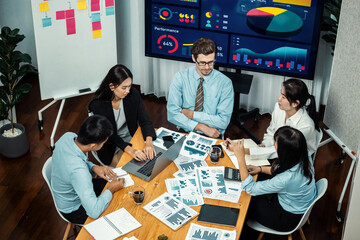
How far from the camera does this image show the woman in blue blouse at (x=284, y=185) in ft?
9.88

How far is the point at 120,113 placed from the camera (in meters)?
3.84

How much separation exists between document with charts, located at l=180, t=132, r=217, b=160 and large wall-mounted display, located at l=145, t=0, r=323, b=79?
1488 millimetres

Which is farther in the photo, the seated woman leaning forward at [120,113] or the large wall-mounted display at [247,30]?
the large wall-mounted display at [247,30]

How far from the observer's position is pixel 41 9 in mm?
4312

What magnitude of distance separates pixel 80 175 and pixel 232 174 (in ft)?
3.40

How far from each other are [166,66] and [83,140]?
291 centimetres

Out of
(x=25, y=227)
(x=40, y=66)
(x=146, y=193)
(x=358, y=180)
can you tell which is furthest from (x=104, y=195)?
(x=40, y=66)

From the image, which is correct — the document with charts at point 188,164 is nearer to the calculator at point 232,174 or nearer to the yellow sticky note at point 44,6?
the calculator at point 232,174

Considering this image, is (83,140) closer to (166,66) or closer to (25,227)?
(25,227)

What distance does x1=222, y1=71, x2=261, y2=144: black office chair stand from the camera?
489cm

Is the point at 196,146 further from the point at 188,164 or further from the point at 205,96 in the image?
the point at 205,96

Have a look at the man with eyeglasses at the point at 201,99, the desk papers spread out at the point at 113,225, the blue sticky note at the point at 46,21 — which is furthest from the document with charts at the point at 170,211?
the blue sticky note at the point at 46,21

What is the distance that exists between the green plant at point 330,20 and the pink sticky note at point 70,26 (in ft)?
7.97

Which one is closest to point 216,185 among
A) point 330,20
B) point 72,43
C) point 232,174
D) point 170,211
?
point 232,174
